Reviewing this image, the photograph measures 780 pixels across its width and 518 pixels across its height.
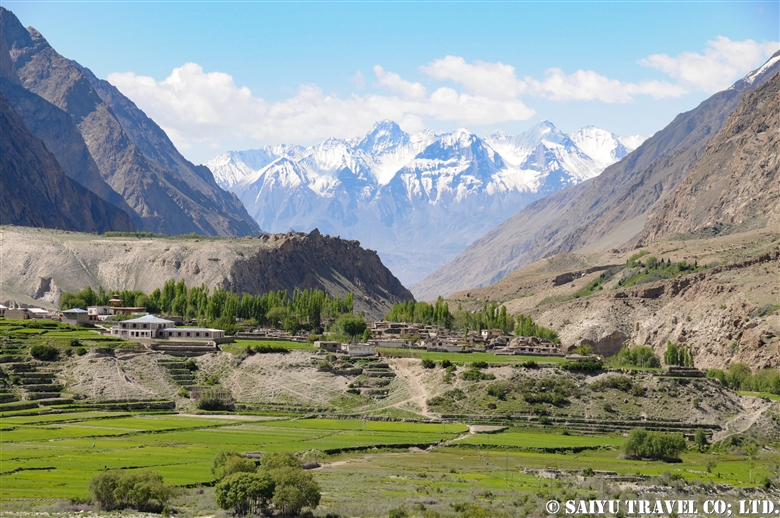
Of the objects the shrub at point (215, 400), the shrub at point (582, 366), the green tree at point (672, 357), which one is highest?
the green tree at point (672, 357)

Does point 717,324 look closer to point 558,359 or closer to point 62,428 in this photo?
point 558,359

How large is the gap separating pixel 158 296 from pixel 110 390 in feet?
229

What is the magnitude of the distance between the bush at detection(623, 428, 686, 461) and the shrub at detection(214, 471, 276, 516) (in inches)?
1699

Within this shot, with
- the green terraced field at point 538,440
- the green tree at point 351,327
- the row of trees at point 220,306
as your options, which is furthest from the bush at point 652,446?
the row of trees at point 220,306

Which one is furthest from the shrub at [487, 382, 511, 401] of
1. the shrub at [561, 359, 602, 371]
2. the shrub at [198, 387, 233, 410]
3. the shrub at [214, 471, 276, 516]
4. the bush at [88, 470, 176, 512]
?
the bush at [88, 470, 176, 512]

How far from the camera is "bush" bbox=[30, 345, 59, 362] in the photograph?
4840 inches

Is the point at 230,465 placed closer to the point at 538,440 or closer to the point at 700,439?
the point at 538,440

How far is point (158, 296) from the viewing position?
187500 mm

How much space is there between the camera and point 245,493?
7100 centimetres

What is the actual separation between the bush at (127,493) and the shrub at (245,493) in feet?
12.5

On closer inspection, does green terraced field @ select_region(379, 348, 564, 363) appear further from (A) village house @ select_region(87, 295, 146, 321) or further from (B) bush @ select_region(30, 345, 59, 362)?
(B) bush @ select_region(30, 345, 59, 362)

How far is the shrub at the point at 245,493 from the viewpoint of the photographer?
7106 centimetres

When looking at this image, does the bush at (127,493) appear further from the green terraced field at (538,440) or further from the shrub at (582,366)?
the shrub at (582,366)

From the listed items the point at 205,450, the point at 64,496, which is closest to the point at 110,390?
the point at 205,450
